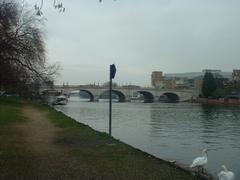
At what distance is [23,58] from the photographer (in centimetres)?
3123

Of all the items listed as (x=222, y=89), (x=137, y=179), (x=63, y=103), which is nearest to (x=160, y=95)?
(x=222, y=89)

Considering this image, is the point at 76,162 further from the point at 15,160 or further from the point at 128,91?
the point at 128,91

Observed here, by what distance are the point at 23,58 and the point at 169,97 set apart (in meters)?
146

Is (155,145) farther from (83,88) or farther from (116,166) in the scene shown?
(83,88)

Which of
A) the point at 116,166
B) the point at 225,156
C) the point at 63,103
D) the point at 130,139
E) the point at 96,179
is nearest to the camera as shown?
the point at 96,179

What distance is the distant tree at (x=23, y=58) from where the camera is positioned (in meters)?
24.0

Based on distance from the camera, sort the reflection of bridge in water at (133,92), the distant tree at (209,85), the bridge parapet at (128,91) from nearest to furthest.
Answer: the bridge parapet at (128,91) → the distant tree at (209,85) → the reflection of bridge in water at (133,92)

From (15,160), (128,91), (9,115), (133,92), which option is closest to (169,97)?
(133,92)

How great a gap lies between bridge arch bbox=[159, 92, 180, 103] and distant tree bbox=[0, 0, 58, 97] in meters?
128

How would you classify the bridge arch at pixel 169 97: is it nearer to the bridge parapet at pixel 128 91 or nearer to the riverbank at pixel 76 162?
the bridge parapet at pixel 128 91

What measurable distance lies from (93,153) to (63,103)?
9536 cm

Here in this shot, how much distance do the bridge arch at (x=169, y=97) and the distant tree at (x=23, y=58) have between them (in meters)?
128

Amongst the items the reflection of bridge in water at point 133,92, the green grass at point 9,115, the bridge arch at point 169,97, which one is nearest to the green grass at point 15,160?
the green grass at point 9,115

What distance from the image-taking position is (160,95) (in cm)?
16025
